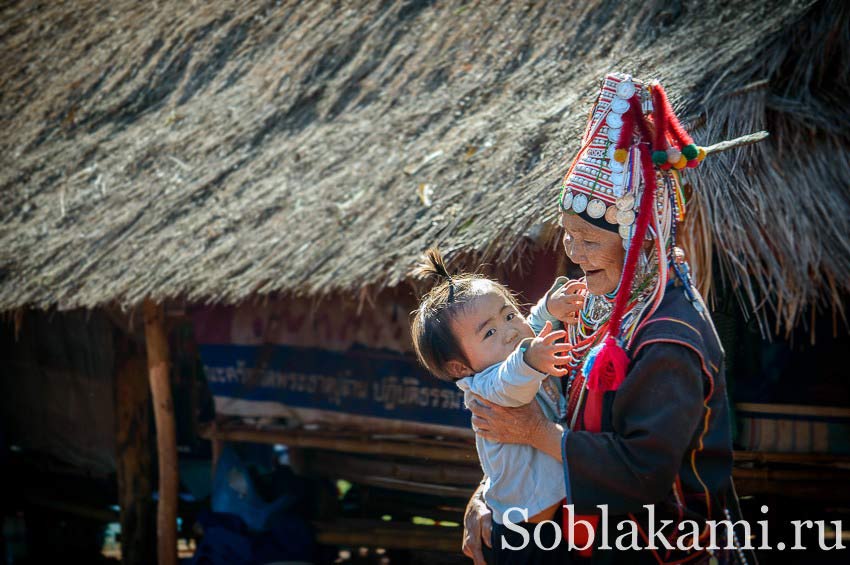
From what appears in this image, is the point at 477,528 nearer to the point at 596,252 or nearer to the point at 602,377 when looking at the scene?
the point at 602,377

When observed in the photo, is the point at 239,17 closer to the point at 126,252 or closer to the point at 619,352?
the point at 126,252

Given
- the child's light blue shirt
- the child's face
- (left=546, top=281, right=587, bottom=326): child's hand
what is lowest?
the child's light blue shirt

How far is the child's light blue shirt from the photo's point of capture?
2.22 metres

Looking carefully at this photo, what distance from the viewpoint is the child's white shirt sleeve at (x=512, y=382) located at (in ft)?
7.14

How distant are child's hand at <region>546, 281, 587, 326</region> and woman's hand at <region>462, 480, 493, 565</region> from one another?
1.82 ft

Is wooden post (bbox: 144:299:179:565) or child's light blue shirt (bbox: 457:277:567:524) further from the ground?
wooden post (bbox: 144:299:179:565)

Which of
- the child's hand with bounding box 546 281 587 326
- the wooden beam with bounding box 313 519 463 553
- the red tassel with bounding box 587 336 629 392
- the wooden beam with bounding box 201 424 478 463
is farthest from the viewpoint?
the wooden beam with bounding box 313 519 463 553

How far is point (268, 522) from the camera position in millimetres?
5707

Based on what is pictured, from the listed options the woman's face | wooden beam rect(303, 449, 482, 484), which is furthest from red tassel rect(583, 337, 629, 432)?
wooden beam rect(303, 449, 482, 484)

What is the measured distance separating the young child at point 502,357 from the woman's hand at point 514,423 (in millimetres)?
34

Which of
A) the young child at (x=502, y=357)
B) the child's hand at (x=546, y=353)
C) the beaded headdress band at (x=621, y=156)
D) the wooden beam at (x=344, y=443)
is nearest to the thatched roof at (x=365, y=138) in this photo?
the wooden beam at (x=344, y=443)

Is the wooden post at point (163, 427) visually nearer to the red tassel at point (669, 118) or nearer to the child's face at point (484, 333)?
the child's face at point (484, 333)

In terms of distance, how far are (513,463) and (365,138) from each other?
11.5ft

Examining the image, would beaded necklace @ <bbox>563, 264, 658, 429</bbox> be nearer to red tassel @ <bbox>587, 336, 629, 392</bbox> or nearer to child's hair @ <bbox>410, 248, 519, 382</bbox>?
red tassel @ <bbox>587, 336, 629, 392</bbox>
